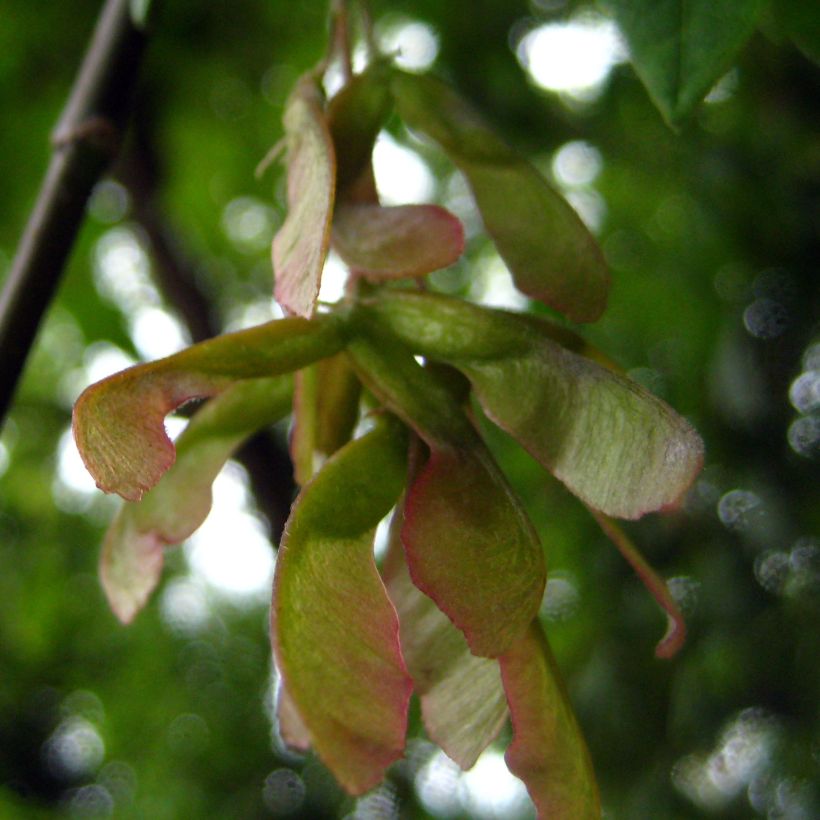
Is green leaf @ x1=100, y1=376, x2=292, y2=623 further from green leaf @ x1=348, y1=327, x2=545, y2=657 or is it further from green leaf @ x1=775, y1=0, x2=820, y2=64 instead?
green leaf @ x1=775, y1=0, x2=820, y2=64

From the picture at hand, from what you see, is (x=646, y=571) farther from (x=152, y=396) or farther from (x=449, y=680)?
(x=152, y=396)

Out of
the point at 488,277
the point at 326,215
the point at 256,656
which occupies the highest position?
the point at 326,215

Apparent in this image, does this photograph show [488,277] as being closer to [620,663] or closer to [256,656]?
[620,663]

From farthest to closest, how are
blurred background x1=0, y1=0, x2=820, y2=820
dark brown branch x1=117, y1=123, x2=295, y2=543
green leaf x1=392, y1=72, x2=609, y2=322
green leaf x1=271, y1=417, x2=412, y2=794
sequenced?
1. dark brown branch x1=117, y1=123, x2=295, y2=543
2. blurred background x1=0, y1=0, x2=820, y2=820
3. green leaf x1=392, y1=72, x2=609, y2=322
4. green leaf x1=271, y1=417, x2=412, y2=794

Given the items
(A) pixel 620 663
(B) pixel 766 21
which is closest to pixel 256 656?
(A) pixel 620 663

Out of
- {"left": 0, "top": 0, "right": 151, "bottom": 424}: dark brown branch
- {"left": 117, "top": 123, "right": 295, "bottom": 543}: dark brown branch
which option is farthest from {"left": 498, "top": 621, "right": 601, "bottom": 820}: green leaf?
{"left": 117, "top": 123, "right": 295, "bottom": 543}: dark brown branch

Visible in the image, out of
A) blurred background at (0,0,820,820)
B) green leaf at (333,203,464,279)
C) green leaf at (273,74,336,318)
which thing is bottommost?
blurred background at (0,0,820,820)

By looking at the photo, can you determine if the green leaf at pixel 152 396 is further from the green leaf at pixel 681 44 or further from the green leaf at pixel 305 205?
the green leaf at pixel 681 44
